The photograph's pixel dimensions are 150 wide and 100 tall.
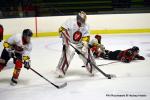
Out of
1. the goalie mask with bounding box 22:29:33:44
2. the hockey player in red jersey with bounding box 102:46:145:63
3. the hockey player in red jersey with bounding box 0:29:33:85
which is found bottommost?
the hockey player in red jersey with bounding box 102:46:145:63

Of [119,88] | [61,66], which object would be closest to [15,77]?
[61,66]

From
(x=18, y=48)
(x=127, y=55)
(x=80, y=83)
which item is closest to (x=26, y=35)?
(x=18, y=48)

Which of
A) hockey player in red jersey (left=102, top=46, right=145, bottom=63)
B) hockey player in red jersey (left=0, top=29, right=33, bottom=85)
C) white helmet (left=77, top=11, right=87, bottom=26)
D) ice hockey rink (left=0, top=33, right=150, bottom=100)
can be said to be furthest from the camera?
hockey player in red jersey (left=102, top=46, right=145, bottom=63)

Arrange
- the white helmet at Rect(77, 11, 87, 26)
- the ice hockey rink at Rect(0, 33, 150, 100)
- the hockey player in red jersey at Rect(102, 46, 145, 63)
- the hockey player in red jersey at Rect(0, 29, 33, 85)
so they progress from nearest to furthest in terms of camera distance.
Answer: the ice hockey rink at Rect(0, 33, 150, 100) < the hockey player in red jersey at Rect(0, 29, 33, 85) < the white helmet at Rect(77, 11, 87, 26) < the hockey player in red jersey at Rect(102, 46, 145, 63)

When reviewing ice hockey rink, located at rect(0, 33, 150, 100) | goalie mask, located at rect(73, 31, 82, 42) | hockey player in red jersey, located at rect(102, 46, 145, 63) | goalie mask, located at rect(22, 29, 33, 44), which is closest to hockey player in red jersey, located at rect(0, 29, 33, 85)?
goalie mask, located at rect(22, 29, 33, 44)

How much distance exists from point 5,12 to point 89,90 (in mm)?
5095

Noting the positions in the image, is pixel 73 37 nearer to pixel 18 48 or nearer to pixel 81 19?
pixel 81 19

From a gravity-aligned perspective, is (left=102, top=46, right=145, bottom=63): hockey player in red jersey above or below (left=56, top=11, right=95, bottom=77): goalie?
below

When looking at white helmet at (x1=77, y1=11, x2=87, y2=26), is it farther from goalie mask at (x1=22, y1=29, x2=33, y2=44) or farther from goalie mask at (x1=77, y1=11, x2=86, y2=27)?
goalie mask at (x1=22, y1=29, x2=33, y2=44)

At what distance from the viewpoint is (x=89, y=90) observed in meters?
4.09

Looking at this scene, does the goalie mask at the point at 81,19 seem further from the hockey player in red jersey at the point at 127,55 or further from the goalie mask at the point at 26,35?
the hockey player in red jersey at the point at 127,55

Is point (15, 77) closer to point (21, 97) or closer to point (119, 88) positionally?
point (21, 97)

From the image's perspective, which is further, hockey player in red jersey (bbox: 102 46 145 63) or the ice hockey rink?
hockey player in red jersey (bbox: 102 46 145 63)

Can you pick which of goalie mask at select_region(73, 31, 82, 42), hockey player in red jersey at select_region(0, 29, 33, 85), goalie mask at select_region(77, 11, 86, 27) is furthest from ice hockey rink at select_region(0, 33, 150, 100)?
goalie mask at select_region(77, 11, 86, 27)
